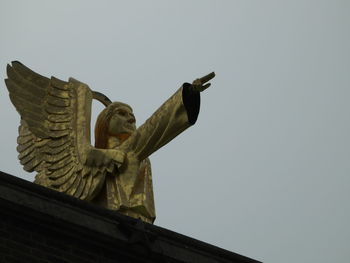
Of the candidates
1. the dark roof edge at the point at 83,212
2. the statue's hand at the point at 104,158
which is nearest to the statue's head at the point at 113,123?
the statue's hand at the point at 104,158

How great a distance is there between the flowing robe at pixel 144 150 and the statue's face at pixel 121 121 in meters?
0.72

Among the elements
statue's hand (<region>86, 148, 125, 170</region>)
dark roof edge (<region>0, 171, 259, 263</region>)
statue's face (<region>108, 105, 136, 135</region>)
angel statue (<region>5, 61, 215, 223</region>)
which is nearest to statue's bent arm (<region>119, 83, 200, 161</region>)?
angel statue (<region>5, 61, 215, 223</region>)

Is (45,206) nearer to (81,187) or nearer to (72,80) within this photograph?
(81,187)

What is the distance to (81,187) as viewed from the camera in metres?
23.2

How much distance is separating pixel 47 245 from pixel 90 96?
5369mm

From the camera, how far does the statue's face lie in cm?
2444

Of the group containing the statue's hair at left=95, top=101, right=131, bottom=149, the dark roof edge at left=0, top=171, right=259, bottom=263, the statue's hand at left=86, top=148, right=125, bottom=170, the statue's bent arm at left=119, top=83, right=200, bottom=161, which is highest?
the statue's hair at left=95, top=101, right=131, bottom=149

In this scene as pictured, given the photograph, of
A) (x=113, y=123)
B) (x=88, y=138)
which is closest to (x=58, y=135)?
(x=88, y=138)

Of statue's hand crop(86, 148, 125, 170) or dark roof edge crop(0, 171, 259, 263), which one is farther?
statue's hand crop(86, 148, 125, 170)

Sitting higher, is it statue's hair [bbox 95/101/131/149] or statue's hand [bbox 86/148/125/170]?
statue's hair [bbox 95/101/131/149]

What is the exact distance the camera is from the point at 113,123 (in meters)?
24.5

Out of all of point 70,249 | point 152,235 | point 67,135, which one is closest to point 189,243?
point 152,235

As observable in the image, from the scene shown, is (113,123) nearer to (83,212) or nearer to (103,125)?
(103,125)

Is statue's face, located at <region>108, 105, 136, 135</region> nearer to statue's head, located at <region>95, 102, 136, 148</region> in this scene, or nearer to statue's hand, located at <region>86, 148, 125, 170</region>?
statue's head, located at <region>95, 102, 136, 148</region>
